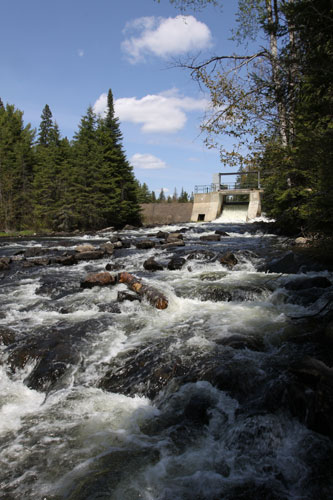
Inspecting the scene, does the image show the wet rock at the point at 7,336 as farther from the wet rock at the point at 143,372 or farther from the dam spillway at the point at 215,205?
the dam spillway at the point at 215,205

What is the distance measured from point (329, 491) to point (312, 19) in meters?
4.88

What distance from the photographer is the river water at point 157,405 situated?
250cm

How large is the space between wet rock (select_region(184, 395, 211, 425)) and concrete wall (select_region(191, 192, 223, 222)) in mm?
31656

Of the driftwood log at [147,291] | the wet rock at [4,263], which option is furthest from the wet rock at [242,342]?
the wet rock at [4,263]

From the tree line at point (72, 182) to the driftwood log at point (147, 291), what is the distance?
2391 centimetres

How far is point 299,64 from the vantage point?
3.92 metres

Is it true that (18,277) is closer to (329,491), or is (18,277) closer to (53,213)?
(329,491)

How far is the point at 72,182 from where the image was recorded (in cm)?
3231

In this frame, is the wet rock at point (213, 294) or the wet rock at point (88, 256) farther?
the wet rock at point (88, 256)

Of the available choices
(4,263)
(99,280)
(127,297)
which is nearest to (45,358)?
(127,297)

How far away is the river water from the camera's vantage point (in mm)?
2496

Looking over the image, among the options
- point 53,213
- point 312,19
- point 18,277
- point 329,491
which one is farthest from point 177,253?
point 53,213

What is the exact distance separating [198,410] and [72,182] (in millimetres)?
32155

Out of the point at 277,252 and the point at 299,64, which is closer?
the point at 299,64
